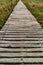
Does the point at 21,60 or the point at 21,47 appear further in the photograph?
the point at 21,47

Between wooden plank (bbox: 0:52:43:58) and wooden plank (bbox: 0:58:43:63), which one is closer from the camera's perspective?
wooden plank (bbox: 0:58:43:63)

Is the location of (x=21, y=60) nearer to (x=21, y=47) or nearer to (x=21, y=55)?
(x=21, y=55)

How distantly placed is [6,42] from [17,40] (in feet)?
0.95

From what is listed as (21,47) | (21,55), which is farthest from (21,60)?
(21,47)

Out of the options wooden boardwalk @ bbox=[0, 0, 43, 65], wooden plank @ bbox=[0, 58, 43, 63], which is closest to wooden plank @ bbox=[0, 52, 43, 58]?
wooden boardwalk @ bbox=[0, 0, 43, 65]

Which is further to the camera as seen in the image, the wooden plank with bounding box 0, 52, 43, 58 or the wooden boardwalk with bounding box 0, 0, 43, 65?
the wooden plank with bounding box 0, 52, 43, 58

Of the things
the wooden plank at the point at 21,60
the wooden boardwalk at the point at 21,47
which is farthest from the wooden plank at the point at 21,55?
the wooden plank at the point at 21,60

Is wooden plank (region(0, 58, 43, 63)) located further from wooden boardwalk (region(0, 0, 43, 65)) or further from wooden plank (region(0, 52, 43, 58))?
wooden plank (region(0, 52, 43, 58))

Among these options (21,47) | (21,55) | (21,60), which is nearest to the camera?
(21,60)

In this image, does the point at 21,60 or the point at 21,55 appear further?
the point at 21,55

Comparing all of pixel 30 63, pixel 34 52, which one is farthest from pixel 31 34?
pixel 30 63

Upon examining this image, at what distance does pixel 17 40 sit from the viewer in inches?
178

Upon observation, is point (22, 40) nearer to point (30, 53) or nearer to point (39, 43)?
point (39, 43)

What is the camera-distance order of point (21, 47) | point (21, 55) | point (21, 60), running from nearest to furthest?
point (21, 60) < point (21, 55) < point (21, 47)
